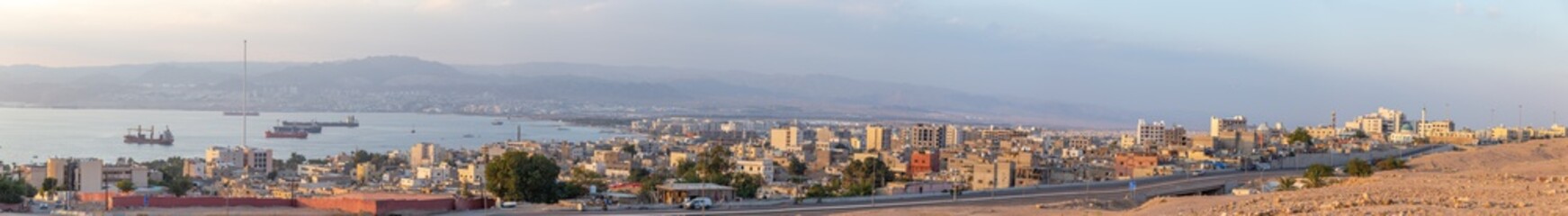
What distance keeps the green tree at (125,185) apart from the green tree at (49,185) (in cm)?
98

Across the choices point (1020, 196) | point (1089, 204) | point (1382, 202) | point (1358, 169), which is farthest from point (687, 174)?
point (1382, 202)

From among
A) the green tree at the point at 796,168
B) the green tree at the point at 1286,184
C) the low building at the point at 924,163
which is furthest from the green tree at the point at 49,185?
the low building at the point at 924,163

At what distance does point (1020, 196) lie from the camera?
2545 cm

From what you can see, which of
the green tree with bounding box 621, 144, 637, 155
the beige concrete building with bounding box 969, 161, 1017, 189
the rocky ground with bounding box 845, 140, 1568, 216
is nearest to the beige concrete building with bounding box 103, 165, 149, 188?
the beige concrete building with bounding box 969, 161, 1017, 189

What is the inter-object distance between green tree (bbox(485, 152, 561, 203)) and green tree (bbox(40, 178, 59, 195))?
26.8 ft

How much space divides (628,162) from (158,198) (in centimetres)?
2507

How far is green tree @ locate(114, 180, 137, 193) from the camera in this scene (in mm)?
27628

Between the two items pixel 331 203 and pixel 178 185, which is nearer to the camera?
pixel 331 203

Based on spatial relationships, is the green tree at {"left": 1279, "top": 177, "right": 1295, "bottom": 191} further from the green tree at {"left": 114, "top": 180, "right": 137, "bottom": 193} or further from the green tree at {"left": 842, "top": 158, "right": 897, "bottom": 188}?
the green tree at {"left": 114, "top": 180, "right": 137, "bottom": 193}

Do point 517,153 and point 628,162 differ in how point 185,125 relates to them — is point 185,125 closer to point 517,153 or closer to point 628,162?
point 628,162

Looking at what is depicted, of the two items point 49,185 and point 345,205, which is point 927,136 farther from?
point 345,205

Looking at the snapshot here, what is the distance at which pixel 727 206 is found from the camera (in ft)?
69.5

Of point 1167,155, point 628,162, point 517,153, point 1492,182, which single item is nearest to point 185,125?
point 628,162

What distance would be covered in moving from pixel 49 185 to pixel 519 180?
10147mm
